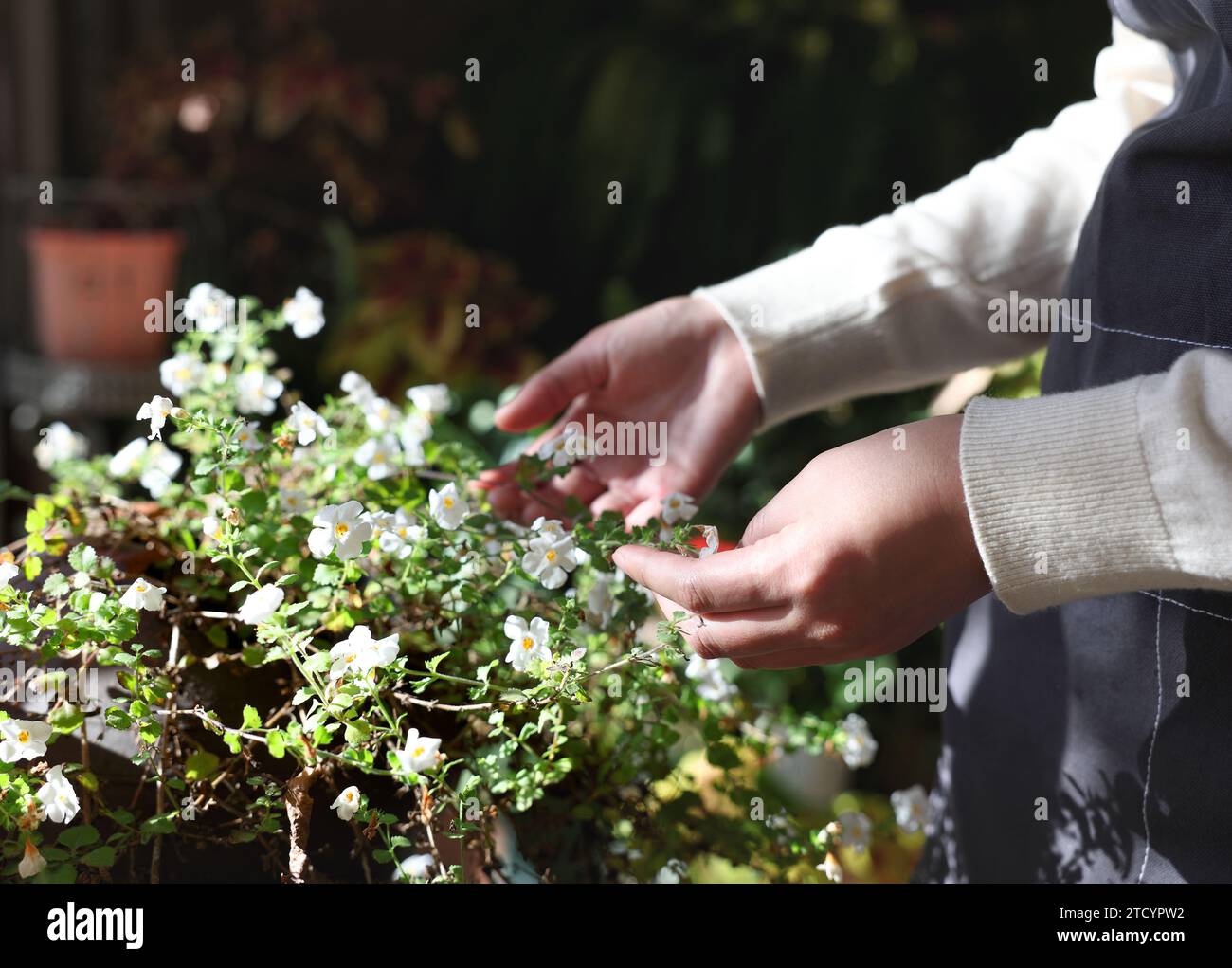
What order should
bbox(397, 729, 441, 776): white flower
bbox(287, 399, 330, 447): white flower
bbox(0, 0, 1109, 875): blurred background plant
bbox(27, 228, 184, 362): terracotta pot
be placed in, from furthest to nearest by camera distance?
bbox(0, 0, 1109, 875): blurred background plant
bbox(27, 228, 184, 362): terracotta pot
bbox(287, 399, 330, 447): white flower
bbox(397, 729, 441, 776): white flower

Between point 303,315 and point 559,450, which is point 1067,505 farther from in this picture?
point 303,315

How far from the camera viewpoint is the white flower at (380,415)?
0.70 meters

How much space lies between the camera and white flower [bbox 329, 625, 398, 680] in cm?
50

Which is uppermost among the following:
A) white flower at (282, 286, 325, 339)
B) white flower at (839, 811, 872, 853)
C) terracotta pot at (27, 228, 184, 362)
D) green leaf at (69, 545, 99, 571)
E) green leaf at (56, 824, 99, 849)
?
terracotta pot at (27, 228, 184, 362)

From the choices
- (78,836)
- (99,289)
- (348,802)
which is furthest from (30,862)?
(99,289)

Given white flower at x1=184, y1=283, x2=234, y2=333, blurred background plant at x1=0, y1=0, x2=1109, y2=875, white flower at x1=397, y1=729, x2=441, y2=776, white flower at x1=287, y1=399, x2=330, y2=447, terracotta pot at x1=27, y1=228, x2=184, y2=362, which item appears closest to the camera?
white flower at x1=397, y1=729, x2=441, y2=776

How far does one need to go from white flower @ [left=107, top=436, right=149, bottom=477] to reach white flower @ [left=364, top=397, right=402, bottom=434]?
127 millimetres

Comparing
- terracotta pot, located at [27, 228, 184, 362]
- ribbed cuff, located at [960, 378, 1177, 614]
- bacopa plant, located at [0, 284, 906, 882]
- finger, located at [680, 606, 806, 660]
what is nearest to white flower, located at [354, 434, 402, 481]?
bacopa plant, located at [0, 284, 906, 882]

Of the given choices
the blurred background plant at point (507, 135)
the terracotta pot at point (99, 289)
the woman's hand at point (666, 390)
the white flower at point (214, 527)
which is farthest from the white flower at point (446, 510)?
the terracotta pot at point (99, 289)

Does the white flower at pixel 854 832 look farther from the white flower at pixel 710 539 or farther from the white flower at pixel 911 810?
the white flower at pixel 710 539

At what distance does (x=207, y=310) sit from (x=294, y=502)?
15cm

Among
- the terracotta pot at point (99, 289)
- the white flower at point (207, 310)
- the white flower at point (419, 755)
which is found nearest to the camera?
the white flower at point (419, 755)

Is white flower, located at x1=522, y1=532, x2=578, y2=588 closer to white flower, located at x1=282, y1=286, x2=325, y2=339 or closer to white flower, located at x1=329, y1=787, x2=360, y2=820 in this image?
white flower, located at x1=329, y1=787, x2=360, y2=820

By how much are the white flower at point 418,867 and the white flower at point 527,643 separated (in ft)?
0.33
